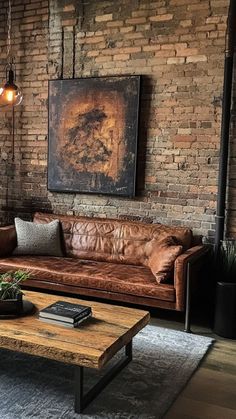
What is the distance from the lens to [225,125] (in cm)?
391

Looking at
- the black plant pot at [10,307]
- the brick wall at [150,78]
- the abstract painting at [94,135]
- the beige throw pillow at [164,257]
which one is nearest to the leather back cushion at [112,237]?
the beige throw pillow at [164,257]

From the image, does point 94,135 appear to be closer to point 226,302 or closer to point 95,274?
point 95,274

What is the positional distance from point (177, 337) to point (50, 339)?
56.7 inches

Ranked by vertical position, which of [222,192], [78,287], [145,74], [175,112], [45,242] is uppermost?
[145,74]

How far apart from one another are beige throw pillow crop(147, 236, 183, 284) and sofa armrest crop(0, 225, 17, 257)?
1.47m

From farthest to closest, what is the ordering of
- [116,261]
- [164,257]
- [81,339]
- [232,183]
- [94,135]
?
[94,135] < [116,261] < [232,183] < [164,257] < [81,339]

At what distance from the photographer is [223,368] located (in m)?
2.91

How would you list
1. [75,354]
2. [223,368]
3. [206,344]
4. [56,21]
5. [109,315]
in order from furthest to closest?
[56,21], [206,344], [223,368], [109,315], [75,354]

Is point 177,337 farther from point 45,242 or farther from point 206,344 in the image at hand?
point 45,242

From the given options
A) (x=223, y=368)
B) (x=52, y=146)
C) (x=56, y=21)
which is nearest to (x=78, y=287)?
(x=223, y=368)

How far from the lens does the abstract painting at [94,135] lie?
4.41 meters

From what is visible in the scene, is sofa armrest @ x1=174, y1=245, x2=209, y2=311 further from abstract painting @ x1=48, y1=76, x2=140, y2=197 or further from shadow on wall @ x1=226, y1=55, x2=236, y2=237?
abstract painting @ x1=48, y1=76, x2=140, y2=197

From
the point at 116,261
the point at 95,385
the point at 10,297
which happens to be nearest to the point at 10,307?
the point at 10,297

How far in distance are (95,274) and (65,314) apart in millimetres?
1262
